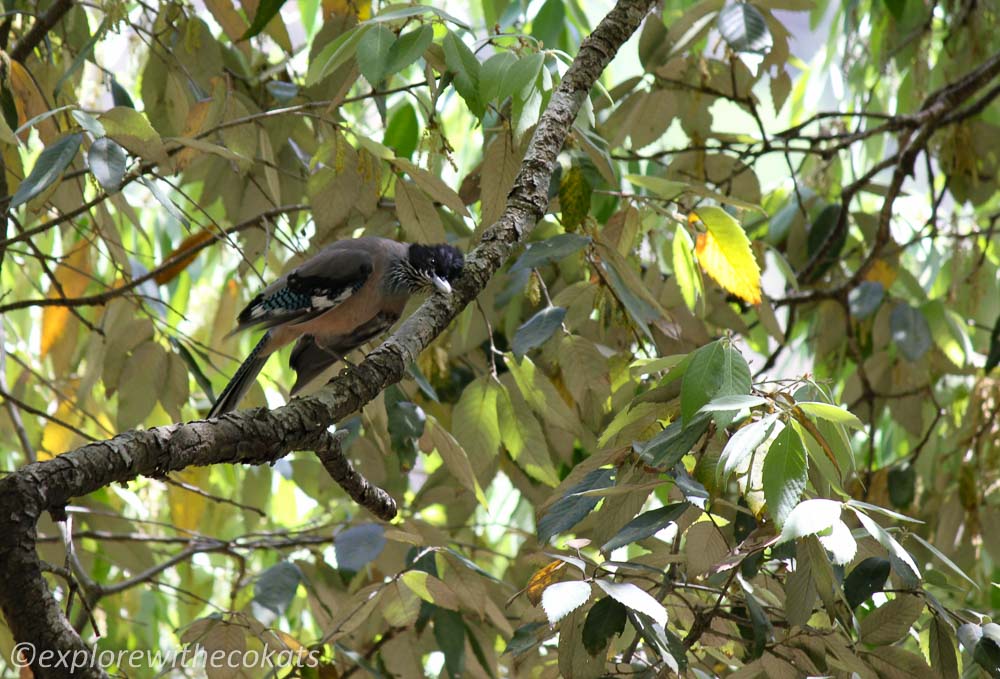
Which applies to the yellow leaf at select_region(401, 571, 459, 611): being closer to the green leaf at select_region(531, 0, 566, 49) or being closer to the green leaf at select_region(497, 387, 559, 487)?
the green leaf at select_region(497, 387, 559, 487)

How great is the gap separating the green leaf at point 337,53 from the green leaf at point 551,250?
0.52 m

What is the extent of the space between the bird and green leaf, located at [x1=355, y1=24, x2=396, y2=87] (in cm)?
66

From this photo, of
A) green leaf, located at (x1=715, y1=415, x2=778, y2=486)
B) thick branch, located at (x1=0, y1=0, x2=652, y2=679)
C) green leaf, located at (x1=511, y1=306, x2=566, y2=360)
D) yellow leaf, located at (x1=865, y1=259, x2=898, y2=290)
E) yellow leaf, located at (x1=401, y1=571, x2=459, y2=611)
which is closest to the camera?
thick branch, located at (x1=0, y1=0, x2=652, y2=679)

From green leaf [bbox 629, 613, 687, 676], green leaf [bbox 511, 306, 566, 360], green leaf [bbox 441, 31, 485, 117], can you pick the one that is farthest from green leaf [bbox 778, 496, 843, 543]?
green leaf [bbox 441, 31, 485, 117]

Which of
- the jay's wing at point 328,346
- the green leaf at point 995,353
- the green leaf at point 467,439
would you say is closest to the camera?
the green leaf at point 467,439

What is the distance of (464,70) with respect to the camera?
1.74 meters

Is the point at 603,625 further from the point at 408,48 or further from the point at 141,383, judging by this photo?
the point at 141,383

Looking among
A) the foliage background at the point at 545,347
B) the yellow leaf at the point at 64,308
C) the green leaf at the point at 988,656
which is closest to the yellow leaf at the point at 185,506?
the foliage background at the point at 545,347

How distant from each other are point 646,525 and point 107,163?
1.02 meters

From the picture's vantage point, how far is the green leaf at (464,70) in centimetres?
172

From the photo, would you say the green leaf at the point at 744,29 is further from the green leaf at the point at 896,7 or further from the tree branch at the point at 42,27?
the tree branch at the point at 42,27

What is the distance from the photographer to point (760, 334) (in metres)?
3.47

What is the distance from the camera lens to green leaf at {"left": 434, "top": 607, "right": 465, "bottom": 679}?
7.06ft

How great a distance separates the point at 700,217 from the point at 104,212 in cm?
119
